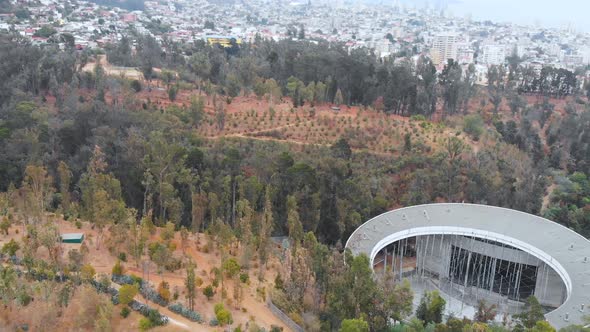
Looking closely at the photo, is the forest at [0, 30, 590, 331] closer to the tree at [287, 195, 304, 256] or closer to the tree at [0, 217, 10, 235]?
the tree at [287, 195, 304, 256]

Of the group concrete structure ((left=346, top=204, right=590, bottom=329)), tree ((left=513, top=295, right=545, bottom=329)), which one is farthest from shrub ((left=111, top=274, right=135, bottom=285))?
tree ((left=513, top=295, right=545, bottom=329))

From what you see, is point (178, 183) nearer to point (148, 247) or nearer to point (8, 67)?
point (148, 247)

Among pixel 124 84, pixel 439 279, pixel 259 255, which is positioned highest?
pixel 124 84

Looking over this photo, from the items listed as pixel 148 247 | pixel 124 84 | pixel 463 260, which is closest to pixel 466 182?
pixel 463 260

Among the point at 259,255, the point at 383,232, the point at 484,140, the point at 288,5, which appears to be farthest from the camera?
the point at 288,5

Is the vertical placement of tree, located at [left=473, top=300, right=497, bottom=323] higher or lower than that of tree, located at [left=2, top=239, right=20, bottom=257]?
lower

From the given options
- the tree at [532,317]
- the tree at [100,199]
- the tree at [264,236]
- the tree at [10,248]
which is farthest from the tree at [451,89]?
the tree at [10,248]
